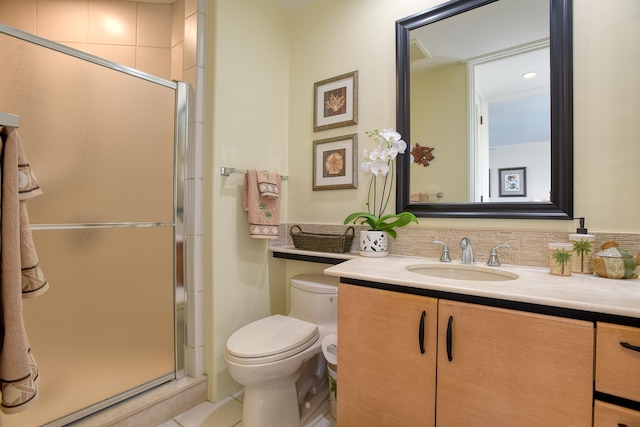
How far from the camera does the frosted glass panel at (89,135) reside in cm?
111

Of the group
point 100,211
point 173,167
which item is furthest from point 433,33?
point 100,211

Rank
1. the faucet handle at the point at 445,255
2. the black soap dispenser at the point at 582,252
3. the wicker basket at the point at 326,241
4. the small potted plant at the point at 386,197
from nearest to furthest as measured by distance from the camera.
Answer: the black soap dispenser at the point at 582,252 → the faucet handle at the point at 445,255 → the small potted plant at the point at 386,197 → the wicker basket at the point at 326,241

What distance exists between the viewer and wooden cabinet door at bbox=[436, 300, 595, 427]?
74cm

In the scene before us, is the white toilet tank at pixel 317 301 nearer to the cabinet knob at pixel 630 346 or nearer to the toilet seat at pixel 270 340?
the toilet seat at pixel 270 340

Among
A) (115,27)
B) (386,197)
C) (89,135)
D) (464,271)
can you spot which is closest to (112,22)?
(115,27)

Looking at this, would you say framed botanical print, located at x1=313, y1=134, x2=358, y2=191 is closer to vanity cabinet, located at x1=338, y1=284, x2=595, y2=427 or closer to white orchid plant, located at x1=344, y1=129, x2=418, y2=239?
white orchid plant, located at x1=344, y1=129, x2=418, y2=239

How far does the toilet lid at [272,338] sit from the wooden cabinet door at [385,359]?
11.2 inches

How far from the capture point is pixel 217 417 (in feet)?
4.73

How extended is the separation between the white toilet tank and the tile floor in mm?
431

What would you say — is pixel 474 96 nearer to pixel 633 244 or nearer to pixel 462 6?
pixel 462 6

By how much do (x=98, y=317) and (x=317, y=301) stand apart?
40.2 inches

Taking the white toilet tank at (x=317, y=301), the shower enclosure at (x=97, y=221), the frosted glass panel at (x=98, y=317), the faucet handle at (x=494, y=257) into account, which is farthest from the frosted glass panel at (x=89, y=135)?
the faucet handle at (x=494, y=257)

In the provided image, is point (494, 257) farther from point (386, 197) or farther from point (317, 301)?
point (317, 301)

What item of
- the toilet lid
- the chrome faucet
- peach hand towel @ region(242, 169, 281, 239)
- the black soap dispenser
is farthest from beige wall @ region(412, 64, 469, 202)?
the toilet lid
